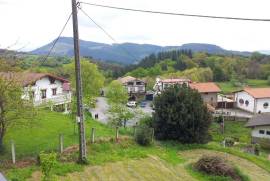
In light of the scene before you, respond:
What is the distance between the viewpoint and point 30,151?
54.7 ft

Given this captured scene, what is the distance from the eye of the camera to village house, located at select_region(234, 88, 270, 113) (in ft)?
188

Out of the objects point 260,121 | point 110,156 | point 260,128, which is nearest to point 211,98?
point 260,121

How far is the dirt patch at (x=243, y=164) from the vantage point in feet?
63.3

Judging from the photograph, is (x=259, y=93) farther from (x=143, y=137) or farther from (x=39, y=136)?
(x=39, y=136)

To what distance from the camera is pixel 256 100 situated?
57.0 m

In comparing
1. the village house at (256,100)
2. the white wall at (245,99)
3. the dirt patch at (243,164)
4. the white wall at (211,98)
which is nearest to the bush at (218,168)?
the dirt patch at (243,164)

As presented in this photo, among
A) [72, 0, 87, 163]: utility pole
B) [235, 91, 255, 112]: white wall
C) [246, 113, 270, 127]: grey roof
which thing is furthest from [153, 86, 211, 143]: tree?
[235, 91, 255, 112]: white wall

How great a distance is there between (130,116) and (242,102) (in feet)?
110

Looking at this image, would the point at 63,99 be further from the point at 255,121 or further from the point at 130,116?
the point at 255,121

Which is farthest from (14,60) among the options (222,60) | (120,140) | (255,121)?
(222,60)

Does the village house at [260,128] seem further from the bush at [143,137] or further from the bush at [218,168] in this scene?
the bush at [218,168]

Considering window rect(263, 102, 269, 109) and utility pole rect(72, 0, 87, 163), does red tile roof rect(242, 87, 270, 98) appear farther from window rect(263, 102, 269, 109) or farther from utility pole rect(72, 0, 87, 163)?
utility pole rect(72, 0, 87, 163)

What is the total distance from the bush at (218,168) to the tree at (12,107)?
9053 millimetres

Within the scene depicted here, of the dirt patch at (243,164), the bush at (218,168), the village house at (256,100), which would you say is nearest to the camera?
the bush at (218,168)
